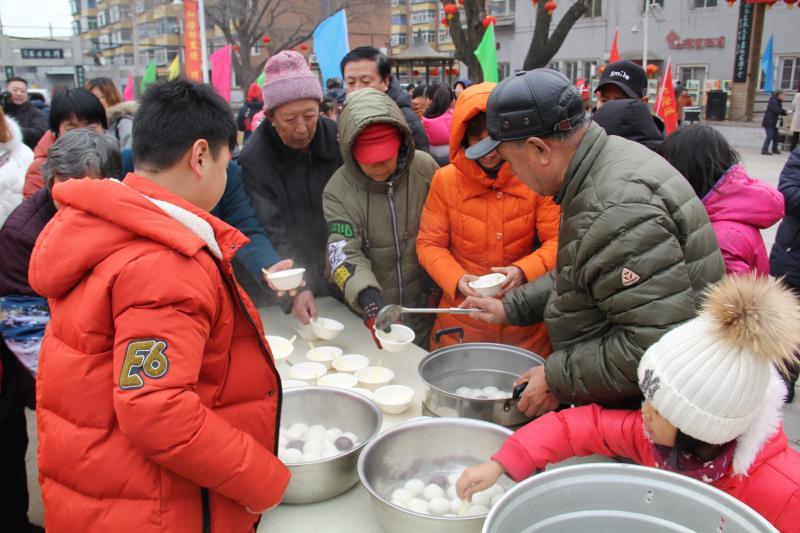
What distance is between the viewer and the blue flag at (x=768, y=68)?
1884cm

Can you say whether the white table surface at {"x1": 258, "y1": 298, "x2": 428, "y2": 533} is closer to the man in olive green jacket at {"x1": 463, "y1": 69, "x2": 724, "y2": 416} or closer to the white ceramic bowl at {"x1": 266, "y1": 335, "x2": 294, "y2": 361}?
the white ceramic bowl at {"x1": 266, "y1": 335, "x2": 294, "y2": 361}

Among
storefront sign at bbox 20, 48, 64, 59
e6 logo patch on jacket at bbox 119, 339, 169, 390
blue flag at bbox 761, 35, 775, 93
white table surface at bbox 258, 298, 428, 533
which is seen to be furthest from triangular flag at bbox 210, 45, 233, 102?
storefront sign at bbox 20, 48, 64, 59

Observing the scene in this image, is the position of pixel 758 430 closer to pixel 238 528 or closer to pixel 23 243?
pixel 238 528

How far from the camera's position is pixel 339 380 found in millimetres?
2008

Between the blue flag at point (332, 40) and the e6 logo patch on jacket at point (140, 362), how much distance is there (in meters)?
5.63

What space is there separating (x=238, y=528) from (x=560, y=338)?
2.89ft

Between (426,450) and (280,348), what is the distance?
0.83 m

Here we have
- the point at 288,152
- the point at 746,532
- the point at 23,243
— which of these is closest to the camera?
the point at 746,532

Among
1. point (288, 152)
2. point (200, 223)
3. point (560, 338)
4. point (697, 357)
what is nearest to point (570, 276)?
point (560, 338)

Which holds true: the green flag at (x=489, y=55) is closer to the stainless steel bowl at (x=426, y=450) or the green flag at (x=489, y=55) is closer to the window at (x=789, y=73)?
the stainless steel bowl at (x=426, y=450)

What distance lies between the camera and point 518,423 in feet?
5.19

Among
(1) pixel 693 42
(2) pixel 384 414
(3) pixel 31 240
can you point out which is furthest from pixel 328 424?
(1) pixel 693 42

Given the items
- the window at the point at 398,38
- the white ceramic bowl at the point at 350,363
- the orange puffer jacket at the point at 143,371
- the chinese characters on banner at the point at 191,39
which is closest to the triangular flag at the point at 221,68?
the chinese characters on banner at the point at 191,39

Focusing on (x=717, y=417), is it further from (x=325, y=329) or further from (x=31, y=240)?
(x=31, y=240)
